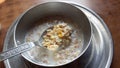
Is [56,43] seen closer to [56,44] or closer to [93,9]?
[56,44]

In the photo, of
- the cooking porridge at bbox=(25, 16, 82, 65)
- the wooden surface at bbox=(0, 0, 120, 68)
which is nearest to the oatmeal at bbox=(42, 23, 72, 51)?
the cooking porridge at bbox=(25, 16, 82, 65)

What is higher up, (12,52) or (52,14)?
(52,14)

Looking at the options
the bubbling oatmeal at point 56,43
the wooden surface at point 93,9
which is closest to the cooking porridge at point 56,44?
the bubbling oatmeal at point 56,43

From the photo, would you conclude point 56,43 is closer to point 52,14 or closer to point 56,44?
point 56,44

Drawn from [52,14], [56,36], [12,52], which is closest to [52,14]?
[52,14]

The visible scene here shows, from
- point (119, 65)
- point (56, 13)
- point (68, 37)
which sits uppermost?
point (56, 13)

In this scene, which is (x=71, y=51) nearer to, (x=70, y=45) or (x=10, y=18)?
(x=70, y=45)

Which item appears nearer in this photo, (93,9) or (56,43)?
(56,43)

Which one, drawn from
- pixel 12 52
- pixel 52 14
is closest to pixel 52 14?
pixel 52 14

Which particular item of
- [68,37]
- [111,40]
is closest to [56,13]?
[68,37]
